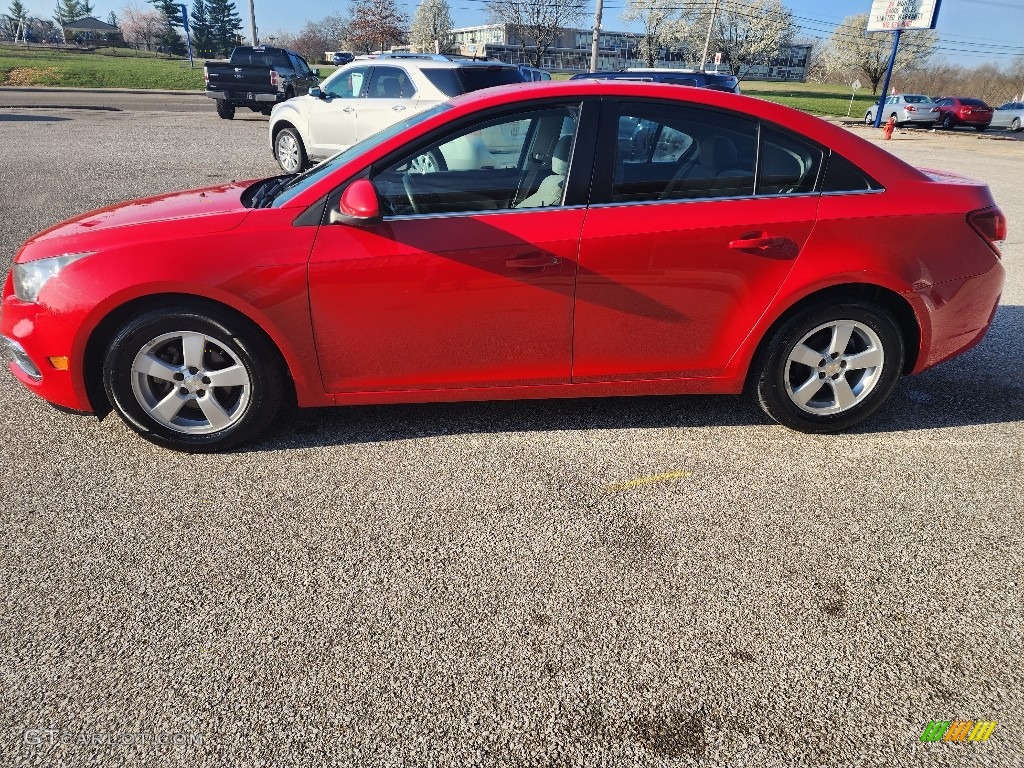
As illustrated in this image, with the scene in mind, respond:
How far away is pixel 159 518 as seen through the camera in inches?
115

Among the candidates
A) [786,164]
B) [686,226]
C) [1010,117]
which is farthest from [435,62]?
[1010,117]

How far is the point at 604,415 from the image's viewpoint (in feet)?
12.7

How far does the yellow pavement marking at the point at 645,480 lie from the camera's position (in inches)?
126

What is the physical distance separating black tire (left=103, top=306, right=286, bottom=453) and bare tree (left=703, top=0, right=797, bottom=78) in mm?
81664

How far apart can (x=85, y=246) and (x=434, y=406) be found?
71.5 inches

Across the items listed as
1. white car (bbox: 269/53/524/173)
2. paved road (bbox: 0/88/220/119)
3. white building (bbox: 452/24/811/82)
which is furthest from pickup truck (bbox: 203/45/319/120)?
white building (bbox: 452/24/811/82)

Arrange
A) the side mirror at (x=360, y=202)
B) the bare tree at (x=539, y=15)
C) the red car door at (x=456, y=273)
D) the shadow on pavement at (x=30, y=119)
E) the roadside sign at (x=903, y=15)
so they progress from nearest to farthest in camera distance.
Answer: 1. the side mirror at (x=360, y=202)
2. the red car door at (x=456, y=273)
3. the shadow on pavement at (x=30, y=119)
4. the roadside sign at (x=903, y=15)
5. the bare tree at (x=539, y=15)

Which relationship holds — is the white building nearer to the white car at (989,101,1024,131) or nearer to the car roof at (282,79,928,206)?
the white car at (989,101,1024,131)

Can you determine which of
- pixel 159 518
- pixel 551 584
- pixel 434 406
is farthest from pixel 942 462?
pixel 159 518

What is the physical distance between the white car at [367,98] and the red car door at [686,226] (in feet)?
26.1

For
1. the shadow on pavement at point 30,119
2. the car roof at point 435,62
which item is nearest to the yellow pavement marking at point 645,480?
the car roof at point 435,62

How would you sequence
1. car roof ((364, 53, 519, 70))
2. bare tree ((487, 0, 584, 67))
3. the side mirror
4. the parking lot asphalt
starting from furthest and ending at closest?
1. bare tree ((487, 0, 584, 67))
2. car roof ((364, 53, 519, 70))
3. the side mirror
4. the parking lot asphalt

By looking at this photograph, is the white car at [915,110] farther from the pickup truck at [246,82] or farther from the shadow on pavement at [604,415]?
the shadow on pavement at [604,415]

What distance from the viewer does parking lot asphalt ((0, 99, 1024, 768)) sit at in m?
2.01
